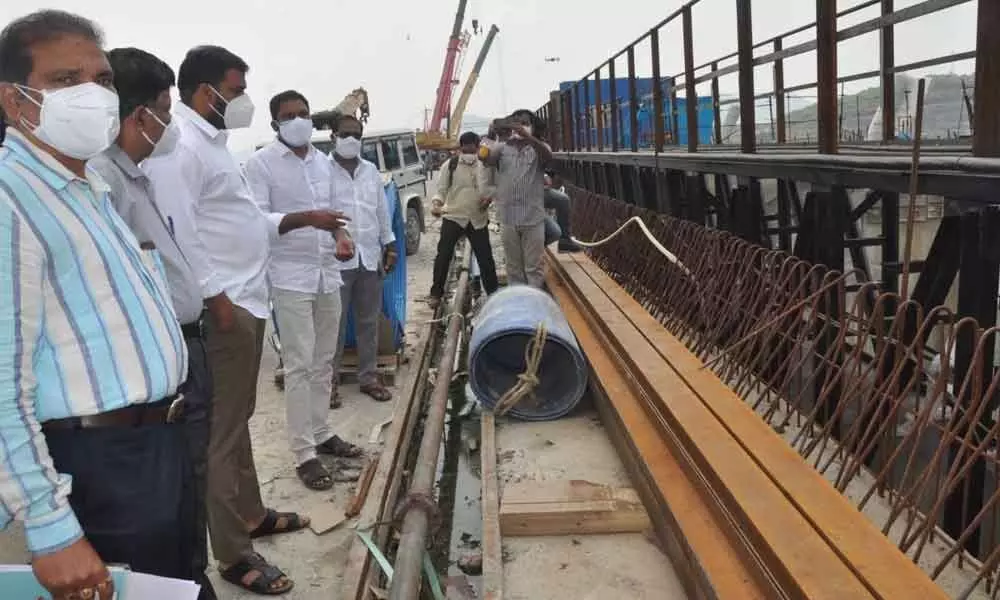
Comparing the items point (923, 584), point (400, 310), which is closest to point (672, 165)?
point (400, 310)

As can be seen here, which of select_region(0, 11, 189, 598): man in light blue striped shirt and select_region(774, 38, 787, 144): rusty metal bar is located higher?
select_region(774, 38, 787, 144): rusty metal bar

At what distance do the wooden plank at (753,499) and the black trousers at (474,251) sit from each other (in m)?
4.60

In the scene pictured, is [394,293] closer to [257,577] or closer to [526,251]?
[526,251]

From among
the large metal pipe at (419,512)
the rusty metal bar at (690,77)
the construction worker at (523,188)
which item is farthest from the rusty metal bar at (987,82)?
the construction worker at (523,188)

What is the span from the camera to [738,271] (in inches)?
188

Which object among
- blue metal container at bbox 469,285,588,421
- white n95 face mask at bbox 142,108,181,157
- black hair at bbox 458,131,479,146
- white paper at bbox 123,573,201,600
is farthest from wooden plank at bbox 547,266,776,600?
black hair at bbox 458,131,479,146

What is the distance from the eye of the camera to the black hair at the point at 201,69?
3197 millimetres

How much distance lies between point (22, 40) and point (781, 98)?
7.26 m

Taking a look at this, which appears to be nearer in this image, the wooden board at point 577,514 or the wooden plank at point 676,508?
the wooden plank at point 676,508

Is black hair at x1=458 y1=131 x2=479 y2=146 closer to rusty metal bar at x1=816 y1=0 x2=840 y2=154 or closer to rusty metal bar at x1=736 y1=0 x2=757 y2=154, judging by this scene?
rusty metal bar at x1=736 y1=0 x2=757 y2=154

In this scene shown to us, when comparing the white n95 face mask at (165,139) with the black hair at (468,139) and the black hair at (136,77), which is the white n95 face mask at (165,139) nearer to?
the black hair at (136,77)

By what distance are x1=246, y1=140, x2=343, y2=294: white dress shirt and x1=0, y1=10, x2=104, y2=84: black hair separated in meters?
2.18

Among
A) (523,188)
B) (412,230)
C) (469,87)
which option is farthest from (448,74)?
(523,188)

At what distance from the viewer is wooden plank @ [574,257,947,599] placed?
1.93 metres
